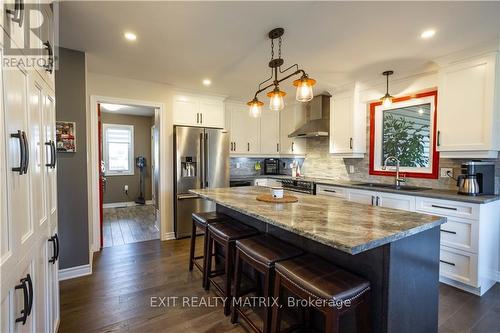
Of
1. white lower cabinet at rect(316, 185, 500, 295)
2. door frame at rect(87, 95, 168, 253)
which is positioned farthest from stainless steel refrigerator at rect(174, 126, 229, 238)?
white lower cabinet at rect(316, 185, 500, 295)

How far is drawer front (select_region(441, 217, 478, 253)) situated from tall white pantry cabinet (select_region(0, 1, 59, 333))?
10.7 ft

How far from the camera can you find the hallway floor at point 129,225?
3.81 meters

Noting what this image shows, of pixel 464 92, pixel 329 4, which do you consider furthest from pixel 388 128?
pixel 329 4

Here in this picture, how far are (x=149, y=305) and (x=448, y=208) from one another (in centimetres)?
301

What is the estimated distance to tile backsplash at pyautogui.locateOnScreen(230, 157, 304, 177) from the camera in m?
5.14

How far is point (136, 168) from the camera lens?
21.3 ft

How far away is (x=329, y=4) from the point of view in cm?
182

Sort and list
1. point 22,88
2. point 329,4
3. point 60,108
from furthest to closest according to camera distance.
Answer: point 60,108 → point 329,4 → point 22,88

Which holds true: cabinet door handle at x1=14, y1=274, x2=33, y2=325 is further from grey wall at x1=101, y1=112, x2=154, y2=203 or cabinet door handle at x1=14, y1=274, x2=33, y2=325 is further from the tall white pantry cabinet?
grey wall at x1=101, y1=112, x2=154, y2=203

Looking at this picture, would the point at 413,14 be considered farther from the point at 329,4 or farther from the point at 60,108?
the point at 60,108

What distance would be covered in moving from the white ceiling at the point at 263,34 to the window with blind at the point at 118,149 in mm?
3338

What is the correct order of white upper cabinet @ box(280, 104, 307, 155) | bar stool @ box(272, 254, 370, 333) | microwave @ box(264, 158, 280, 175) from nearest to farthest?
bar stool @ box(272, 254, 370, 333)
white upper cabinet @ box(280, 104, 307, 155)
microwave @ box(264, 158, 280, 175)

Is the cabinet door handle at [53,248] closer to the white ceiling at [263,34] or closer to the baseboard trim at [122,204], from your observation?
the white ceiling at [263,34]

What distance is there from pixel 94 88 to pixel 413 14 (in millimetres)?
3670
